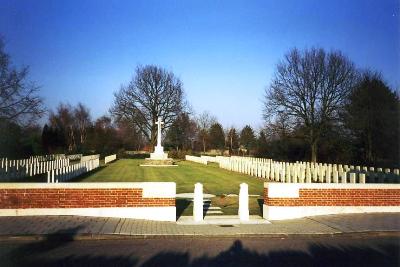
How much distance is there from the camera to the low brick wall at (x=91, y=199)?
11047 mm

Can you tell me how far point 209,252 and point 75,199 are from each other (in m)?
4.44

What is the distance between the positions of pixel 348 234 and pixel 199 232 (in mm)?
3115

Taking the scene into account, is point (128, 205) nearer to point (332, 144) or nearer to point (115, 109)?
point (332, 144)

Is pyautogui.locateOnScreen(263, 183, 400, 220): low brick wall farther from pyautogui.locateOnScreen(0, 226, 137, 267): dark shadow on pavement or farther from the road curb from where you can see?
pyautogui.locateOnScreen(0, 226, 137, 267): dark shadow on pavement

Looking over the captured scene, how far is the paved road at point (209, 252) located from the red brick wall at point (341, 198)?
214 centimetres

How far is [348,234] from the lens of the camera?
9.72 metres

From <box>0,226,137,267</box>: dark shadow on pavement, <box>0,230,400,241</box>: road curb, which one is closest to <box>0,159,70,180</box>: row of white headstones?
<box>0,230,400,241</box>: road curb

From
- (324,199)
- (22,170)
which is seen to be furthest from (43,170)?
(324,199)

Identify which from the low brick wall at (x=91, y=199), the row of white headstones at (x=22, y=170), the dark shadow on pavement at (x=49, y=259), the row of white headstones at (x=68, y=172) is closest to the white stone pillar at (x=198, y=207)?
the low brick wall at (x=91, y=199)

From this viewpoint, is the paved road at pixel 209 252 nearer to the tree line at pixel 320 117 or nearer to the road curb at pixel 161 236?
the road curb at pixel 161 236

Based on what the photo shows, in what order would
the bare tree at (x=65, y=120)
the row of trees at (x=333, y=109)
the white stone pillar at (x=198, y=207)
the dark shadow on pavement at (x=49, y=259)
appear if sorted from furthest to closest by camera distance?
1. the bare tree at (x=65, y=120)
2. the row of trees at (x=333, y=109)
3. the white stone pillar at (x=198, y=207)
4. the dark shadow on pavement at (x=49, y=259)

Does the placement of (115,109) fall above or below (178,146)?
above

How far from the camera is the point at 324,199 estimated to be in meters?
11.9

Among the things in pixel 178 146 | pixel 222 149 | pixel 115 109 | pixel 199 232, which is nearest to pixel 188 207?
pixel 199 232
